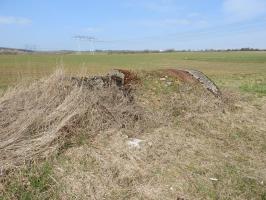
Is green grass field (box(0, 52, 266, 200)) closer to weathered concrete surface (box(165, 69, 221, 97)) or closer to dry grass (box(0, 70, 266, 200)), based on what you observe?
dry grass (box(0, 70, 266, 200))

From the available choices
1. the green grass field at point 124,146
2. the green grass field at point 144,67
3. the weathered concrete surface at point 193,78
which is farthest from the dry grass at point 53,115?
the weathered concrete surface at point 193,78

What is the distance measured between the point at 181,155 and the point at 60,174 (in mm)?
2129

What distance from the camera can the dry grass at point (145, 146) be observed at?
5082 mm

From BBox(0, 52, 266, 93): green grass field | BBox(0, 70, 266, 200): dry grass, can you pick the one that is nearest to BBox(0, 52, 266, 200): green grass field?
BBox(0, 70, 266, 200): dry grass

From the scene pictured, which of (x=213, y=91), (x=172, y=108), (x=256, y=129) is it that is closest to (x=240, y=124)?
(x=256, y=129)

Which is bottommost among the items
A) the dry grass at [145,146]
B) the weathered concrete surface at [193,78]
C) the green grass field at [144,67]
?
the green grass field at [144,67]

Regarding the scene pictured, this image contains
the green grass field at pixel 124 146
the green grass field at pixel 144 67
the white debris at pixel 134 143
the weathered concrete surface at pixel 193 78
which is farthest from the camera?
the green grass field at pixel 144 67

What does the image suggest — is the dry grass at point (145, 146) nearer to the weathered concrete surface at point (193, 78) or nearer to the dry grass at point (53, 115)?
the dry grass at point (53, 115)

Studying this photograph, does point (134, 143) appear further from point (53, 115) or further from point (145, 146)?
point (53, 115)

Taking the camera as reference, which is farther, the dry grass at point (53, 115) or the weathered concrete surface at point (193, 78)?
the weathered concrete surface at point (193, 78)

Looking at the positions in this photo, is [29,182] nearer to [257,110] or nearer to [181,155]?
[181,155]

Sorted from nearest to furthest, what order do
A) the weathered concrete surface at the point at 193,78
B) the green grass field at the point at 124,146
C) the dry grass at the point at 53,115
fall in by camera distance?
the green grass field at the point at 124,146 → the dry grass at the point at 53,115 → the weathered concrete surface at the point at 193,78

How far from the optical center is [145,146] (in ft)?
21.4

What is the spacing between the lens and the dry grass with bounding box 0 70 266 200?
508cm
